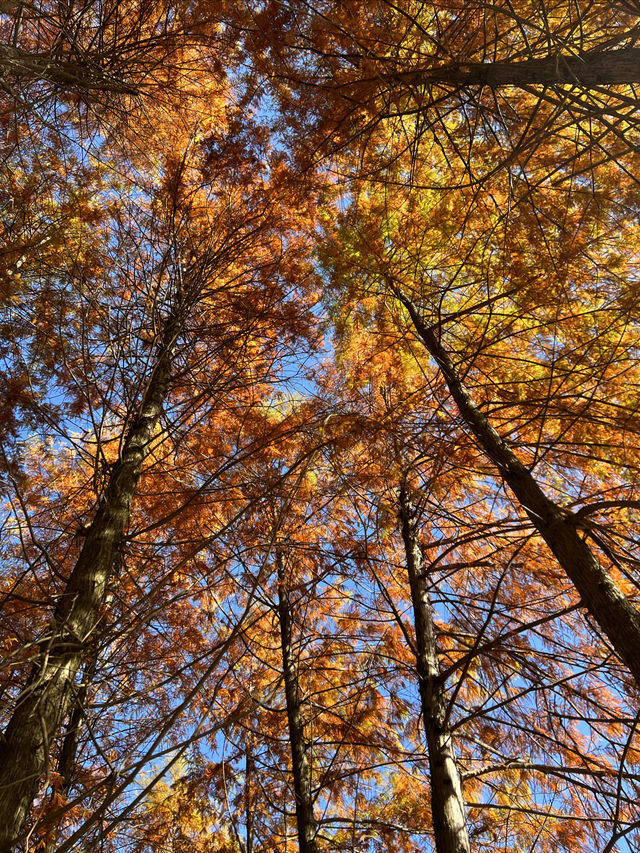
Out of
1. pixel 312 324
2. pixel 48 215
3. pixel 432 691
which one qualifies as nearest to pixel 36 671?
pixel 432 691

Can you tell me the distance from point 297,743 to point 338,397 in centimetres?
360

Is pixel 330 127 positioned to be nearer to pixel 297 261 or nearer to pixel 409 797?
pixel 297 261

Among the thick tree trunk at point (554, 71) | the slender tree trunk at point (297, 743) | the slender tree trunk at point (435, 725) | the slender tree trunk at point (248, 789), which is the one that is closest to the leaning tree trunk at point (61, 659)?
the slender tree trunk at point (297, 743)

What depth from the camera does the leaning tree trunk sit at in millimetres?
2037

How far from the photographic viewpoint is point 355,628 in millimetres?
5910

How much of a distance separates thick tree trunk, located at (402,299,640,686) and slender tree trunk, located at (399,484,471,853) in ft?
5.15

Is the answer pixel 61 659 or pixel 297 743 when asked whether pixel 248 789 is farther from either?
pixel 61 659

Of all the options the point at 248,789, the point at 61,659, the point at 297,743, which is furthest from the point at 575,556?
the point at 248,789

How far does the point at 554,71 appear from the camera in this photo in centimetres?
257

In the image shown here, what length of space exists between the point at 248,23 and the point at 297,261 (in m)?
2.13

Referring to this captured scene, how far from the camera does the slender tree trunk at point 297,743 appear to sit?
4398mm

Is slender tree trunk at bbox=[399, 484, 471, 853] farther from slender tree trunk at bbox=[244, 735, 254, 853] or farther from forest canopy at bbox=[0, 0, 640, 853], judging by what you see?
slender tree trunk at bbox=[244, 735, 254, 853]

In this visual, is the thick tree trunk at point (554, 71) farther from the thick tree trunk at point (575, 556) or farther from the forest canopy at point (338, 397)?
the thick tree trunk at point (575, 556)

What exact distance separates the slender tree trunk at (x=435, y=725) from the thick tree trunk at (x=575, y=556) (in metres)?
1.57
